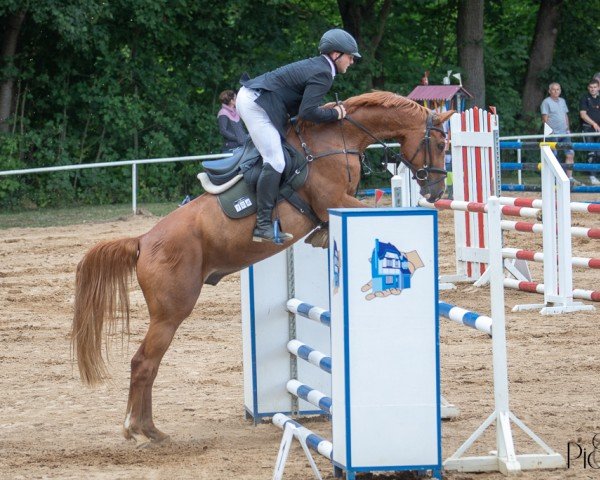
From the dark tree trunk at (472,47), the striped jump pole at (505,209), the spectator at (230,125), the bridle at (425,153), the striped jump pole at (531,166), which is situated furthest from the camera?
the dark tree trunk at (472,47)

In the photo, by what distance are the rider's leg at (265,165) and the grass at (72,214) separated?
34.9ft

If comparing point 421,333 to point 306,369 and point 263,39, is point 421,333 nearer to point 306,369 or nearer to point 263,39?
point 306,369

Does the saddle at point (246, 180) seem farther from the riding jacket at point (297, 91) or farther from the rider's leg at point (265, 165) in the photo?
the riding jacket at point (297, 91)

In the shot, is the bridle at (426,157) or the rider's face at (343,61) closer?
the rider's face at (343,61)

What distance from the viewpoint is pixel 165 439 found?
6594 millimetres

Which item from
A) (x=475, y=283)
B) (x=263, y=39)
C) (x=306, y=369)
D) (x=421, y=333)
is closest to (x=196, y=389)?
(x=306, y=369)

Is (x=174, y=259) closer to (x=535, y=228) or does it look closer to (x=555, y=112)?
(x=535, y=228)

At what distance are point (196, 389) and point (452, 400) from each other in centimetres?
179

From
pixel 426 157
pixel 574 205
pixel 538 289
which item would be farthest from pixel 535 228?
pixel 426 157

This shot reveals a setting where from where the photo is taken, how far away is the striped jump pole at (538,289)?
1027cm

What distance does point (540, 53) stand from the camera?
81.1 feet

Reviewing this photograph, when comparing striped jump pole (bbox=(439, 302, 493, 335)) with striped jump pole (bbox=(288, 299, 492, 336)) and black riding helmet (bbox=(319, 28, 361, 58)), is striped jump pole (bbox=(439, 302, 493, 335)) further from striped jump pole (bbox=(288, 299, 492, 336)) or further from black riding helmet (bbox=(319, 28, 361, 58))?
black riding helmet (bbox=(319, 28, 361, 58))

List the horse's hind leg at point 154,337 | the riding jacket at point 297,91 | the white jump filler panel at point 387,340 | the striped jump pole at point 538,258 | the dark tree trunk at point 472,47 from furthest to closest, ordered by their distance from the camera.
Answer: the dark tree trunk at point 472,47 < the striped jump pole at point 538,258 < the riding jacket at point 297,91 < the horse's hind leg at point 154,337 < the white jump filler panel at point 387,340

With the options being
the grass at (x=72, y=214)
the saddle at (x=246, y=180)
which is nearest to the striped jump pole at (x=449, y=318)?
the saddle at (x=246, y=180)
